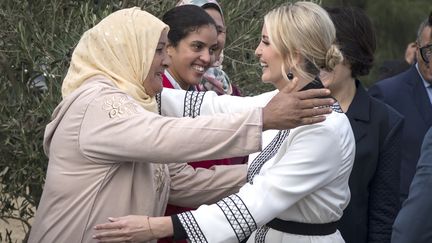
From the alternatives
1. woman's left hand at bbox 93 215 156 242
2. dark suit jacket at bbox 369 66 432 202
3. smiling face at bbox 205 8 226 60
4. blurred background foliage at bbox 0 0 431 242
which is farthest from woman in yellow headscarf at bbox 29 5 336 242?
dark suit jacket at bbox 369 66 432 202

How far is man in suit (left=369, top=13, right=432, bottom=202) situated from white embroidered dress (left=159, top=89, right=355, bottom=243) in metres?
2.17

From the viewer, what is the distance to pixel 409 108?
636 cm

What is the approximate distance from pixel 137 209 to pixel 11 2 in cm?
186

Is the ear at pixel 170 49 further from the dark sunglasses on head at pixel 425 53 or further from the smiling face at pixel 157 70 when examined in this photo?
the dark sunglasses on head at pixel 425 53

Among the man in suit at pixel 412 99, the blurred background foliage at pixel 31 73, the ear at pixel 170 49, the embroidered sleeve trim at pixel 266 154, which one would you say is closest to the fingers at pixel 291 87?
the embroidered sleeve trim at pixel 266 154

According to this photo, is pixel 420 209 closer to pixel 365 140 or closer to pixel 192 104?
pixel 365 140

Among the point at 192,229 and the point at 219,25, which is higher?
the point at 219,25

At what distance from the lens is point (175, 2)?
604 cm

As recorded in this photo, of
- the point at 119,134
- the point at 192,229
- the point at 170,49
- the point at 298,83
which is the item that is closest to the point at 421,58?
the point at 170,49

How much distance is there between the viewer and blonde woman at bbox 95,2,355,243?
3.88 metres

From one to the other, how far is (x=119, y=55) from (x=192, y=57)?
1123mm

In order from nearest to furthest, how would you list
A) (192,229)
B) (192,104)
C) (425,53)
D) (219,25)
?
(192,229), (192,104), (219,25), (425,53)

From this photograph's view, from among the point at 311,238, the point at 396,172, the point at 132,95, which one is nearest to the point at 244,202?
the point at 311,238

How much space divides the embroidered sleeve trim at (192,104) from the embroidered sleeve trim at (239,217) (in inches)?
32.7
